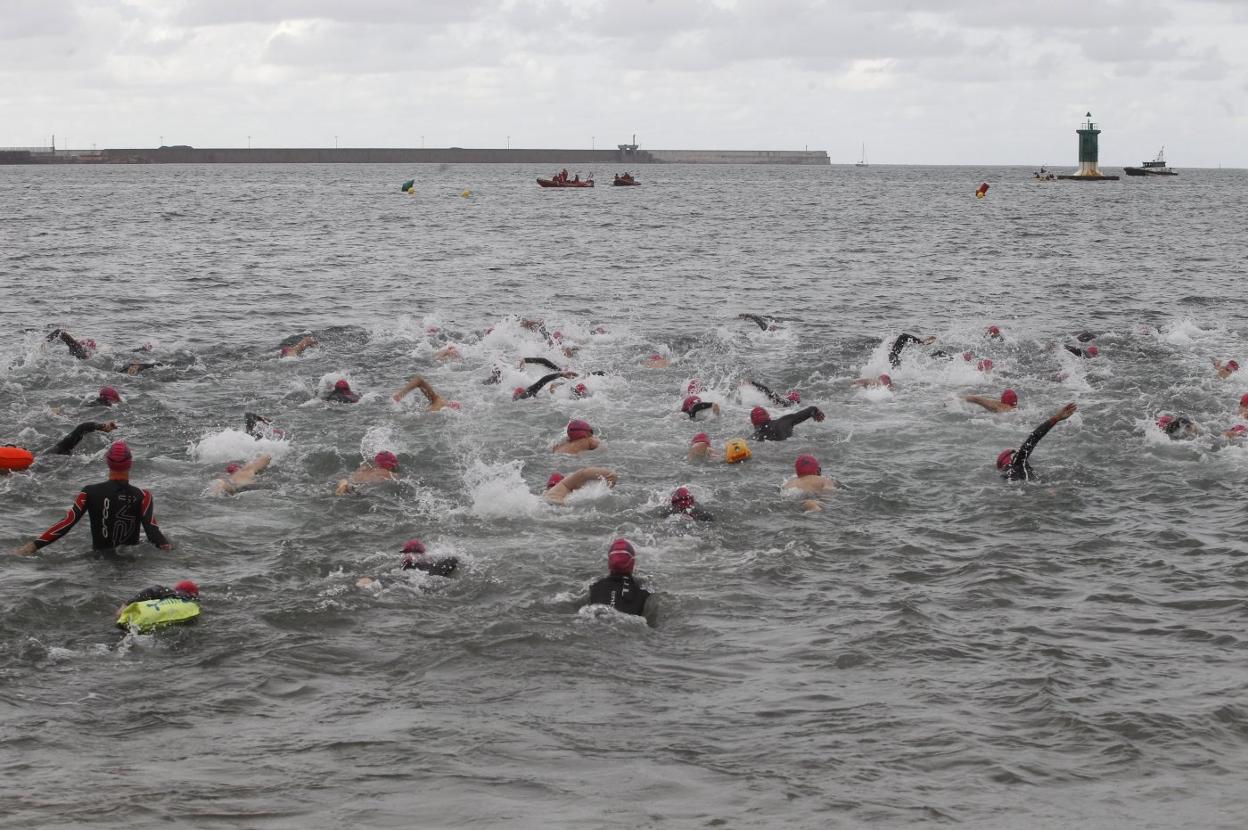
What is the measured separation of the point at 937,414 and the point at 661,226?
190 feet

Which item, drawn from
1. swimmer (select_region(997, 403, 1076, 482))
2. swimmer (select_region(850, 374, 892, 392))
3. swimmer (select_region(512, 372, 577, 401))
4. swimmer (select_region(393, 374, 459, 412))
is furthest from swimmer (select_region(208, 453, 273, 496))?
swimmer (select_region(850, 374, 892, 392))

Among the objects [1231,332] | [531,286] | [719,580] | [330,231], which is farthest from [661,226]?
[719,580]

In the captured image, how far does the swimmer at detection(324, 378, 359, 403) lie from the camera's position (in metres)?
23.4

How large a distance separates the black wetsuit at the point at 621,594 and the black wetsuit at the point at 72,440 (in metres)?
9.02

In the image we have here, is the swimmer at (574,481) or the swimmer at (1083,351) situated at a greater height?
the swimmer at (1083,351)

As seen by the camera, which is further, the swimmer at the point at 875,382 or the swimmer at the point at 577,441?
the swimmer at the point at 875,382

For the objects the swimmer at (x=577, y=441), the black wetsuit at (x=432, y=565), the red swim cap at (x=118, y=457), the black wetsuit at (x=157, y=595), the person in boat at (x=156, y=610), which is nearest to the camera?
the person in boat at (x=156, y=610)

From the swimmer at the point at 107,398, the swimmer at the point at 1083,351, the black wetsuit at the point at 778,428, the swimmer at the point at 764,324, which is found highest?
the swimmer at the point at 764,324

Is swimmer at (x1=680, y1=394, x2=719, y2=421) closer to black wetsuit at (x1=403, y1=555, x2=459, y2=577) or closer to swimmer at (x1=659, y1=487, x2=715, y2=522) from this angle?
swimmer at (x1=659, y1=487, x2=715, y2=522)

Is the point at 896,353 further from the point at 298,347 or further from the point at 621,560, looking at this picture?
the point at 621,560

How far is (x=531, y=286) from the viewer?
4572cm

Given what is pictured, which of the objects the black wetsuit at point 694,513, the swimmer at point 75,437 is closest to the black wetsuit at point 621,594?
the black wetsuit at point 694,513

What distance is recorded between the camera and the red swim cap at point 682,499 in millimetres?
15945

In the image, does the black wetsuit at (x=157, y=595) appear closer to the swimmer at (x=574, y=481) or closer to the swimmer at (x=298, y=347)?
the swimmer at (x=574, y=481)
